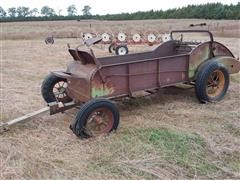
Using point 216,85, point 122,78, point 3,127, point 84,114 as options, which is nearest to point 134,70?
point 122,78

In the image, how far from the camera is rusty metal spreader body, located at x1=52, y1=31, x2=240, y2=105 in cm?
528

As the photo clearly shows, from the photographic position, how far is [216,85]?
6.69m

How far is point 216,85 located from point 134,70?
1.86 meters

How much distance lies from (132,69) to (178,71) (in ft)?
3.25

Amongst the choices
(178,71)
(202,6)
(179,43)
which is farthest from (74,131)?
(202,6)

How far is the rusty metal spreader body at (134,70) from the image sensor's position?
5.28 metres

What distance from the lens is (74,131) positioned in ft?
15.7

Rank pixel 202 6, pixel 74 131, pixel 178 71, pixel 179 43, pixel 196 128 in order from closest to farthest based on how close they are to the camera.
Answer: pixel 74 131 < pixel 196 128 < pixel 178 71 < pixel 179 43 < pixel 202 6

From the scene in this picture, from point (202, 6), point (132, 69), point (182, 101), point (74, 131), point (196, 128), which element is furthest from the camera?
point (202, 6)

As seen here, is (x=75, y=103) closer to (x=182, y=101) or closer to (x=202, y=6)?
(x=182, y=101)

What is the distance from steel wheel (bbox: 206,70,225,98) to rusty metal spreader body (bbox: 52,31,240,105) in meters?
0.24

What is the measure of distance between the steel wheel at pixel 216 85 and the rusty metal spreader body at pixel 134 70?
0.24m

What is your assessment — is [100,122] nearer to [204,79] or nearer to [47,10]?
[204,79]

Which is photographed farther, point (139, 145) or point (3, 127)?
point (3, 127)
